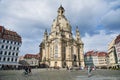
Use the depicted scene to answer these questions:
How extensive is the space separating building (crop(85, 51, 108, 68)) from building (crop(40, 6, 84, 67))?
4697 cm

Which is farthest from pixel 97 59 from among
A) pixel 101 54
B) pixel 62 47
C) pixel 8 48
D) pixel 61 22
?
pixel 8 48

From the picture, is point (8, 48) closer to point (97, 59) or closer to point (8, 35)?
point (8, 35)

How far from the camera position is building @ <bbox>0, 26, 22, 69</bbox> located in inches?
2584

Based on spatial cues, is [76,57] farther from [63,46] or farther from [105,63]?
[105,63]

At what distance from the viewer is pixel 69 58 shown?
281 ft

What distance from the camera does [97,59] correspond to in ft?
454

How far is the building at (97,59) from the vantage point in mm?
137500

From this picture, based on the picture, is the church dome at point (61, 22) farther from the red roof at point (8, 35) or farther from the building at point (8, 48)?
the building at point (8, 48)

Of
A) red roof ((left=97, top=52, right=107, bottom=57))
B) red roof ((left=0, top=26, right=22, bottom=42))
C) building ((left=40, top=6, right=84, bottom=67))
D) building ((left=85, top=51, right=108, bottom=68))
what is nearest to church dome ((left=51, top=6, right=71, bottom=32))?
building ((left=40, top=6, right=84, bottom=67))

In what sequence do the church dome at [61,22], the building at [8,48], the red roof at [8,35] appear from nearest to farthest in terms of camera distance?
the building at [8,48] < the red roof at [8,35] < the church dome at [61,22]

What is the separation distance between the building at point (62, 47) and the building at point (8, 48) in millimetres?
20701

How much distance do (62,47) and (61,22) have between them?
66.0ft

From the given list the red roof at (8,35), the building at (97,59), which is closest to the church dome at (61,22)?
the red roof at (8,35)

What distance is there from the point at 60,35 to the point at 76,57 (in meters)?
17.4
